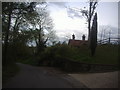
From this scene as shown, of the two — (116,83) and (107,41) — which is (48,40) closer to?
(107,41)

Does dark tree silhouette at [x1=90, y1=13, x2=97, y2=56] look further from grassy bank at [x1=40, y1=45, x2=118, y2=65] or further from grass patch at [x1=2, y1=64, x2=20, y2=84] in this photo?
grass patch at [x1=2, y1=64, x2=20, y2=84]

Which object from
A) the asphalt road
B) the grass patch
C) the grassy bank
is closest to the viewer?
the asphalt road

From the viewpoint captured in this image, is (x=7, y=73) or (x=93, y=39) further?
(x=93, y=39)

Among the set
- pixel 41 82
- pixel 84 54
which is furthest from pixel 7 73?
pixel 84 54

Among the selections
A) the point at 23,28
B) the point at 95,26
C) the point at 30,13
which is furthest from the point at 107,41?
the point at 30,13

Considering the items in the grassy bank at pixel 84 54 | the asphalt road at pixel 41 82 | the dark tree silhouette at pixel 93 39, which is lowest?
the asphalt road at pixel 41 82

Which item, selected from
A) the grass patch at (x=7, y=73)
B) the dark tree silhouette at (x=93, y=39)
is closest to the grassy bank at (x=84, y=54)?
the dark tree silhouette at (x=93, y=39)

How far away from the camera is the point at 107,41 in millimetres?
31562

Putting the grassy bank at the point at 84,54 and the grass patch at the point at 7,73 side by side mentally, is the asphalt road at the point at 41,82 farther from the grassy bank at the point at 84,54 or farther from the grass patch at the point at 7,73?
the grassy bank at the point at 84,54

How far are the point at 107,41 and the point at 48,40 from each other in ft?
72.5

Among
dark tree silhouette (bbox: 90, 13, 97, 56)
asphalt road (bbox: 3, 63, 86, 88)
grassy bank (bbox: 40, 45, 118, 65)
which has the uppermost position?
dark tree silhouette (bbox: 90, 13, 97, 56)

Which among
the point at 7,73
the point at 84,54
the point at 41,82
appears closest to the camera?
the point at 41,82

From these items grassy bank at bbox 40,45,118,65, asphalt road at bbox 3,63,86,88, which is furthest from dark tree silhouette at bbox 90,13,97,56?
asphalt road at bbox 3,63,86,88

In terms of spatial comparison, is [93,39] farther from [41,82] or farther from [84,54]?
[41,82]
